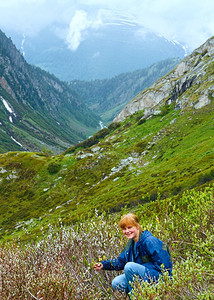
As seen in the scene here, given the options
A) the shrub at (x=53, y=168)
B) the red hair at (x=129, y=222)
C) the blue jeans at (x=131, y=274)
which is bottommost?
the blue jeans at (x=131, y=274)

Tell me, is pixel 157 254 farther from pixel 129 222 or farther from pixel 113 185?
pixel 113 185

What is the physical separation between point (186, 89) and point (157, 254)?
9009 cm

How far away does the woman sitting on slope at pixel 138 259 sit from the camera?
216 inches

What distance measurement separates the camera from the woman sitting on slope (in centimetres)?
548

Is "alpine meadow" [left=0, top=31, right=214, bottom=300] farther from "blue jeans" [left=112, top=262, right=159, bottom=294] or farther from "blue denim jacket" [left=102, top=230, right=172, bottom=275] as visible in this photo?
"blue denim jacket" [left=102, top=230, right=172, bottom=275]

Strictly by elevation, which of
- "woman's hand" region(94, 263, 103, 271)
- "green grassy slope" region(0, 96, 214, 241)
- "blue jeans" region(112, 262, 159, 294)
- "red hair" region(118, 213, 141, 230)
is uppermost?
"red hair" region(118, 213, 141, 230)

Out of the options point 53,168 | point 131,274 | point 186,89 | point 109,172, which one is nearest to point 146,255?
point 131,274

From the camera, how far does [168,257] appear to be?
555 centimetres

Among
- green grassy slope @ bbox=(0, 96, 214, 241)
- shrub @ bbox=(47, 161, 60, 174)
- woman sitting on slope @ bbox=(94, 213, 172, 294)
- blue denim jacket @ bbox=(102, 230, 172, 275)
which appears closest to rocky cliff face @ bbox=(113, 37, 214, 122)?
green grassy slope @ bbox=(0, 96, 214, 241)

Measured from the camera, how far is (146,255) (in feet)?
19.1

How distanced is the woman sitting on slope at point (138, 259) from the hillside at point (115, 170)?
26.9 metres

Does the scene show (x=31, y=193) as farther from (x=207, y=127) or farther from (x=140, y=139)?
(x=207, y=127)

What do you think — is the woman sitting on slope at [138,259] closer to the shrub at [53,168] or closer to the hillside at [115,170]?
the hillside at [115,170]

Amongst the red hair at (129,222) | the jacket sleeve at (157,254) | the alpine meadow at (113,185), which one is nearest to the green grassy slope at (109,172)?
the alpine meadow at (113,185)
